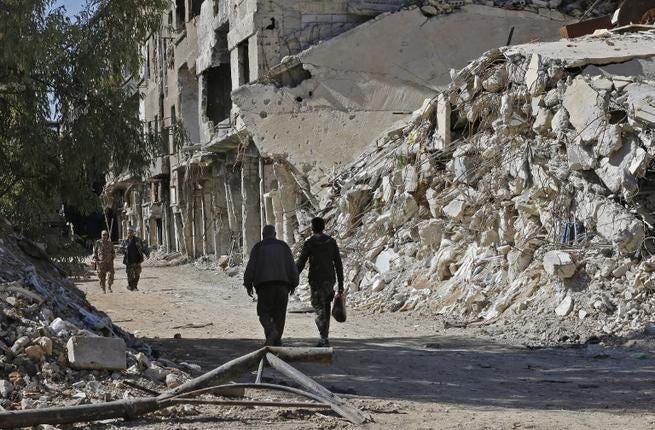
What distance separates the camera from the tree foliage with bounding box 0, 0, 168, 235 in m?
11.5

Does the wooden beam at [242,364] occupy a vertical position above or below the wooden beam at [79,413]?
above

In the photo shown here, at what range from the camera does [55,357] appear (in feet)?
25.2

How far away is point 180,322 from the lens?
49.2ft

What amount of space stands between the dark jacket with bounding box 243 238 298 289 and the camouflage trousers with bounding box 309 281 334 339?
1.01 meters

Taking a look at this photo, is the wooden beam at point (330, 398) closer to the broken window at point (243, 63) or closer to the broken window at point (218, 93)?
the broken window at point (243, 63)

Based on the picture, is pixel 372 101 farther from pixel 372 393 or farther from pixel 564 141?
pixel 372 393

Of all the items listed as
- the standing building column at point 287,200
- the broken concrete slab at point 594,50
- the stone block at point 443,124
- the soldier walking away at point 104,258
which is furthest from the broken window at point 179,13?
the broken concrete slab at point 594,50

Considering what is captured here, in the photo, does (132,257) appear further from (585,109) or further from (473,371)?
(473,371)

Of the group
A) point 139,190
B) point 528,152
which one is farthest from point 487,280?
point 139,190

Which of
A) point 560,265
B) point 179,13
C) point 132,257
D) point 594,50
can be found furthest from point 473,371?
point 179,13

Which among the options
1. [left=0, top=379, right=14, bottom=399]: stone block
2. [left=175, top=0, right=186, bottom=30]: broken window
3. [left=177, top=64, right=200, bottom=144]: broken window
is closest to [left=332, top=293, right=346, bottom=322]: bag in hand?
[left=0, top=379, right=14, bottom=399]: stone block

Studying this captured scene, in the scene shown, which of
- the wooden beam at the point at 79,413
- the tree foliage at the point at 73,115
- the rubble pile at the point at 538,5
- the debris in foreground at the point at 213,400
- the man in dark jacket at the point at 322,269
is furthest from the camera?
the rubble pile at the point at 538,5

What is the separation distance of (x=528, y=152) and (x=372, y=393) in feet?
21.5

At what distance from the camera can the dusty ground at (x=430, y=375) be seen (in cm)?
684
